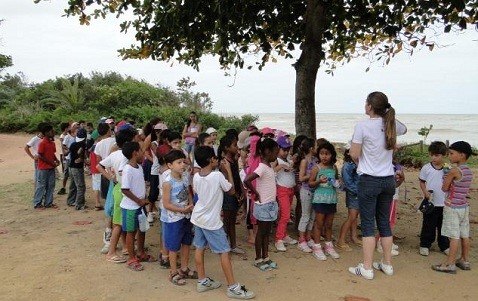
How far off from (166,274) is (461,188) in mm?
3312

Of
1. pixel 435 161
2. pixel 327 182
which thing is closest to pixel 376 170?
pixel 327 182

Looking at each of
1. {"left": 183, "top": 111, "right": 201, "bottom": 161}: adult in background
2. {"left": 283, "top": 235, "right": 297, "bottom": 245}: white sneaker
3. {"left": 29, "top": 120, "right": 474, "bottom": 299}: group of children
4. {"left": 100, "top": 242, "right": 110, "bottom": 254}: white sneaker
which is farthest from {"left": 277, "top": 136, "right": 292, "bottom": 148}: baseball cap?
{"left": 183, "top": 111, "right": 201, "bottom": 161}: adult in background

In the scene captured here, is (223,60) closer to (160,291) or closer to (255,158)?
(255,158)

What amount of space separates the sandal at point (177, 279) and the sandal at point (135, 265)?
1.57 ft

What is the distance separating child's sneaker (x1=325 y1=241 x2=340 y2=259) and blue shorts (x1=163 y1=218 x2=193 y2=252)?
180 cm

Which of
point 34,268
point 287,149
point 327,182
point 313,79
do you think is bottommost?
point 34,268

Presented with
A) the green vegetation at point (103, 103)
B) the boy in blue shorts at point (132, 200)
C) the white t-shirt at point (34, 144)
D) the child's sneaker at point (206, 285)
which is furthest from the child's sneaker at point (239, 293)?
the green vegetation at point (103, 103)

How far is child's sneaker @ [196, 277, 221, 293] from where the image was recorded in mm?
4125

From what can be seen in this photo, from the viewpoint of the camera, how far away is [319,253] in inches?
200

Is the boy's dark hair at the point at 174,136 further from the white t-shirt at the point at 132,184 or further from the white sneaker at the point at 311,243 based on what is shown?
the white sneaker at the point at 311,243

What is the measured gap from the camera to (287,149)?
5523 mm

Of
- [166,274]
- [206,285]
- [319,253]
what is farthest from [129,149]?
[319,253]

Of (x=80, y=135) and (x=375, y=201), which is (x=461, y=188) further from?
(x=80, y=135)

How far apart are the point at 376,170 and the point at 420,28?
13.8ft
